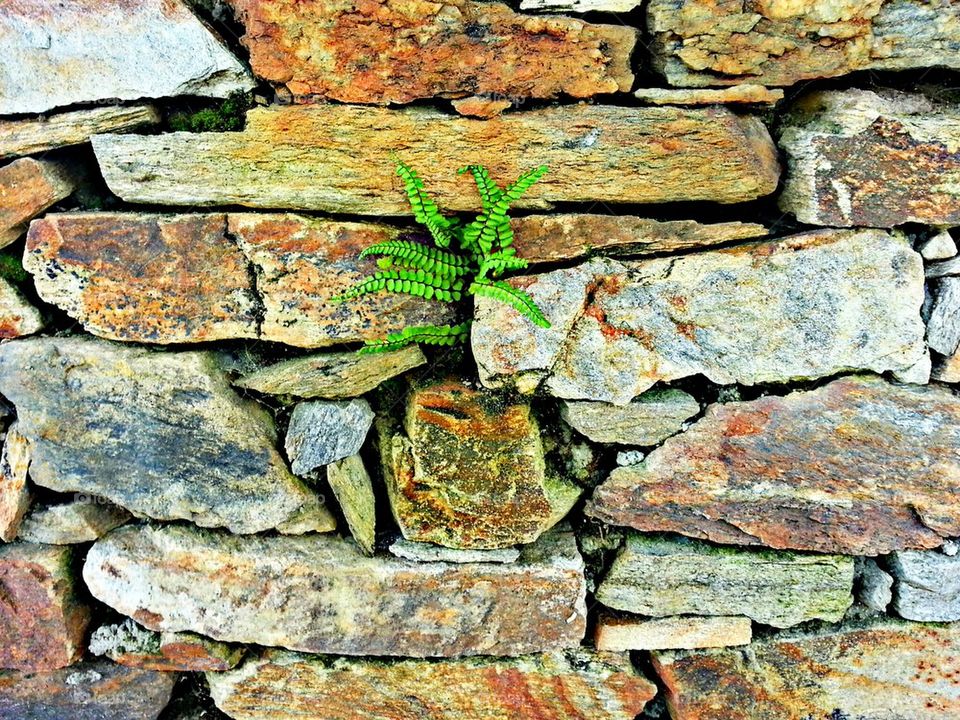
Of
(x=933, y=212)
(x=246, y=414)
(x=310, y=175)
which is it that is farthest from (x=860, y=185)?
(x=246, y=414)

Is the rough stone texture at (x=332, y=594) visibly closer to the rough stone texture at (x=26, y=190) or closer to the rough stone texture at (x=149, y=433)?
the rough stone texture at (x=149, y=433)

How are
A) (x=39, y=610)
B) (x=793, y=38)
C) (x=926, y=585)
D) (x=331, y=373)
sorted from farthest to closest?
(x=39, y=610), (x=926, y=585), (x=331, y=373), (x=793, y=38)

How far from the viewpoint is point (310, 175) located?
3057 millimetres

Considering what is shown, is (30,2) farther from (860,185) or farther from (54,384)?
(860,185)

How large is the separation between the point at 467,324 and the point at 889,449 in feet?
6.28

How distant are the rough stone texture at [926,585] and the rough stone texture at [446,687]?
125 centimetres

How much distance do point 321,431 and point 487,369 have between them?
0.81 m

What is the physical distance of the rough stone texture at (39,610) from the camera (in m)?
3.44

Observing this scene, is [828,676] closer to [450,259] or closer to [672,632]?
[672,632]

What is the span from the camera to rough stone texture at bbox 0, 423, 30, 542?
3363mm

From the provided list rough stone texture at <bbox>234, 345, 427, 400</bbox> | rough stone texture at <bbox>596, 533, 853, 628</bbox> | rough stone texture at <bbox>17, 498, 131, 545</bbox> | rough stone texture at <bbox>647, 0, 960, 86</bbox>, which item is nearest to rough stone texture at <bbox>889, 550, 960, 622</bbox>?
rough stone texture at <bbox>596, 533, 853, 628</bbox>

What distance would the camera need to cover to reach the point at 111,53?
2.98m

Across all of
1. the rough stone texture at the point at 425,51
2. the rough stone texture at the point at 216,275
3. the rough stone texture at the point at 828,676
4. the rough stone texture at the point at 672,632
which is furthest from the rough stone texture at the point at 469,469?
the rough stone texture at the point at 425,51

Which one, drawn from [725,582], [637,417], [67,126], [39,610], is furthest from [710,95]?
[39,610]
